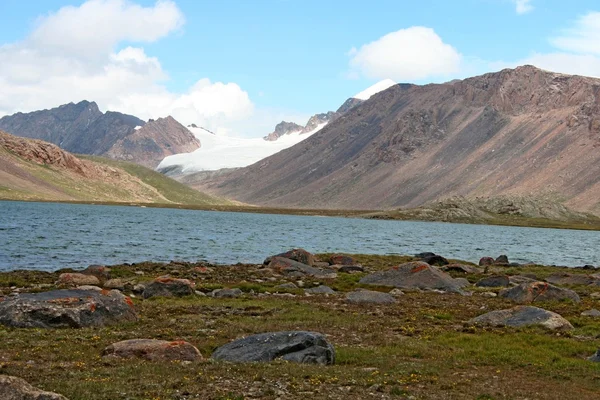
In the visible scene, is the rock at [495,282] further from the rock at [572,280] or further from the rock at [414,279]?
the rock at [572,280]

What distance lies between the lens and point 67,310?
28203 millimetres

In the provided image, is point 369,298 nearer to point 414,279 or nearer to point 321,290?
point 321,290

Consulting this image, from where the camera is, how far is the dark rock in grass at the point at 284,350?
22641mm

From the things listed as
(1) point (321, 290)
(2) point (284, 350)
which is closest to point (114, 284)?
(1) point (321, 290)

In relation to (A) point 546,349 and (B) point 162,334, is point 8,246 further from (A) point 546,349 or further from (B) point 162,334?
(A) point 546,349

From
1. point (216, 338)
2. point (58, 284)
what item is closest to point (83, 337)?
point (216, 338)

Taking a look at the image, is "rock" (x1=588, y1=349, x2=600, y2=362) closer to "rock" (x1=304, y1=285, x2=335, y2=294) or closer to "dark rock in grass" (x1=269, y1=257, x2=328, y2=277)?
"rock" (x1=304, y1=285, x2=335, y2=294)

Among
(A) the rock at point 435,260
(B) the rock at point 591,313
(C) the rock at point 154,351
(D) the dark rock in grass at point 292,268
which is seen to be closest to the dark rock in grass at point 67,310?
(C) the rock at point 154,351

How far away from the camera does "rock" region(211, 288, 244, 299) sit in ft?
135

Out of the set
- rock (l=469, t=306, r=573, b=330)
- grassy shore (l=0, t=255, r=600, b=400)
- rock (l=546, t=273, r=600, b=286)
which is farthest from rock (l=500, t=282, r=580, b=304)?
rock (l=546, t=273, r=600, b=286)

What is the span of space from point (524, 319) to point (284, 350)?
48.1 ft

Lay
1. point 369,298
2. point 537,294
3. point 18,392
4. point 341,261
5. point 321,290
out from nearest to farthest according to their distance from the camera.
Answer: point 18,392 < point 369,298 < point 537,294 < point 321,290 < point 341,261

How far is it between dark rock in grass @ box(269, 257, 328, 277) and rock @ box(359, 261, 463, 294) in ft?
23.4

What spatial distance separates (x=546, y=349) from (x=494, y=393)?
Answer: 800cm
